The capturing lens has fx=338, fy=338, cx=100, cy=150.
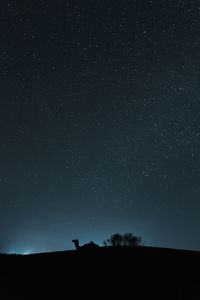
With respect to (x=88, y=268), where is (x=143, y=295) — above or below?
below

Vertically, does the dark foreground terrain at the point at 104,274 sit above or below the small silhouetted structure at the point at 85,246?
below

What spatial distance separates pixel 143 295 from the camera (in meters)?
7.06

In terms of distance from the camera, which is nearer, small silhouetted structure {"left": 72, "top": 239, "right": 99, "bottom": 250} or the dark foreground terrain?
the dark foreground terrain

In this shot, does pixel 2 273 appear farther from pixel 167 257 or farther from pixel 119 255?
pixel 167 257

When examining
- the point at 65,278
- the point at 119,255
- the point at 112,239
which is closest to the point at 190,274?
the point at 119,255

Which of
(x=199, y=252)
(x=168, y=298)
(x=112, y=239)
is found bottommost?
(x=168, y=298)

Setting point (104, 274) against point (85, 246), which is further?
point (85, 246)

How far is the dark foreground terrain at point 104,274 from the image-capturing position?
23.6 ft

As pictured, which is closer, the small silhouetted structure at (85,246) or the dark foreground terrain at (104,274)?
the dark foreground terrain at (104,274)

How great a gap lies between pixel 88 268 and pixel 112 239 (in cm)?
2991

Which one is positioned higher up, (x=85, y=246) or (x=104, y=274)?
(x=85, y=246)

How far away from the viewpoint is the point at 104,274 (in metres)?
7.34

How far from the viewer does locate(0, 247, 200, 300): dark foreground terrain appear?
7.18 m

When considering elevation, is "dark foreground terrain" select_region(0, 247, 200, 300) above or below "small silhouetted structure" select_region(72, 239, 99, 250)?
below
